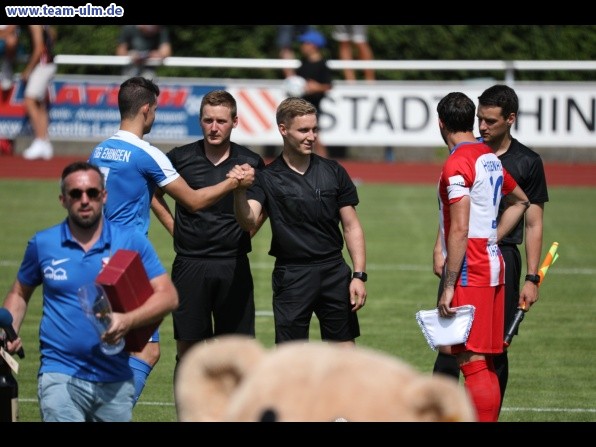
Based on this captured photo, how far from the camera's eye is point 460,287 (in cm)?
738

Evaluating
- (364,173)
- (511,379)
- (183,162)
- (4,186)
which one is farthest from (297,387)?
(364,173)

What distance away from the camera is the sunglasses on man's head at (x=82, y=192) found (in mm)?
5723

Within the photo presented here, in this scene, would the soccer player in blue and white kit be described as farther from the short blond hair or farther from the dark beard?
the dark beard

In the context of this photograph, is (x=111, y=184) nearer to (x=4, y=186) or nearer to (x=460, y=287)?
(x=460, y=287)

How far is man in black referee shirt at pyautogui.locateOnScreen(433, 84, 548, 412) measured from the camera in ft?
→ 26.1

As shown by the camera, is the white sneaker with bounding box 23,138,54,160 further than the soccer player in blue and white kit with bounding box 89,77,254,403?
Yes

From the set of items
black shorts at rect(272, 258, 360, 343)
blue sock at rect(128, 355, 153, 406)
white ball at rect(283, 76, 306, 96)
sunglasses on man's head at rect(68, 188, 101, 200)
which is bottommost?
blue sock at rect(128, 355, 153, 406)

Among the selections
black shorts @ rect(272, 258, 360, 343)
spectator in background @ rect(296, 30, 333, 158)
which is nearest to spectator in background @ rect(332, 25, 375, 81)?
spectator in background @ rect(296, 30, 333, 158)

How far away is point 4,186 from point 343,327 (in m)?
13.1

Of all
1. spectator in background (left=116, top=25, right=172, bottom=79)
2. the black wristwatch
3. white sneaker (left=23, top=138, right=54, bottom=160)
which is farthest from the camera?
spectator in background (left=116, top=25, right=172, bottom=79)

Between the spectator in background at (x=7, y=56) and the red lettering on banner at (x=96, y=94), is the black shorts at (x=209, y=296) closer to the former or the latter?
the red lettering on banner at (x=96, y=94)

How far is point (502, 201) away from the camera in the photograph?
26.1 feet

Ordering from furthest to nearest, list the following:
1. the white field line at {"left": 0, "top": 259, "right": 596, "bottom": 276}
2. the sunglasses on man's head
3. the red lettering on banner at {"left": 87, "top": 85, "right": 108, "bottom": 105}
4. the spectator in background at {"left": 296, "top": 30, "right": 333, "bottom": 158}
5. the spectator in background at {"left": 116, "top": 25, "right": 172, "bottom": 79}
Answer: the spectator in background at {"left": 116, "top": 25, "right": 172, "bottom": 79}, the red lettering on banner at {"left": 87, "top": 85, "right": 108, "bottom": 105}, the spectator in background at {"left": 296, "top": 30, "right": 333, "bottom": 158}, the white field line at {"left": 0, "top": 259, "right": 596, "bottom": 276}, the sunglasses on man's head

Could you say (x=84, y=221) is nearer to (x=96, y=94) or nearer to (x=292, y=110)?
(x=292, y=110)
